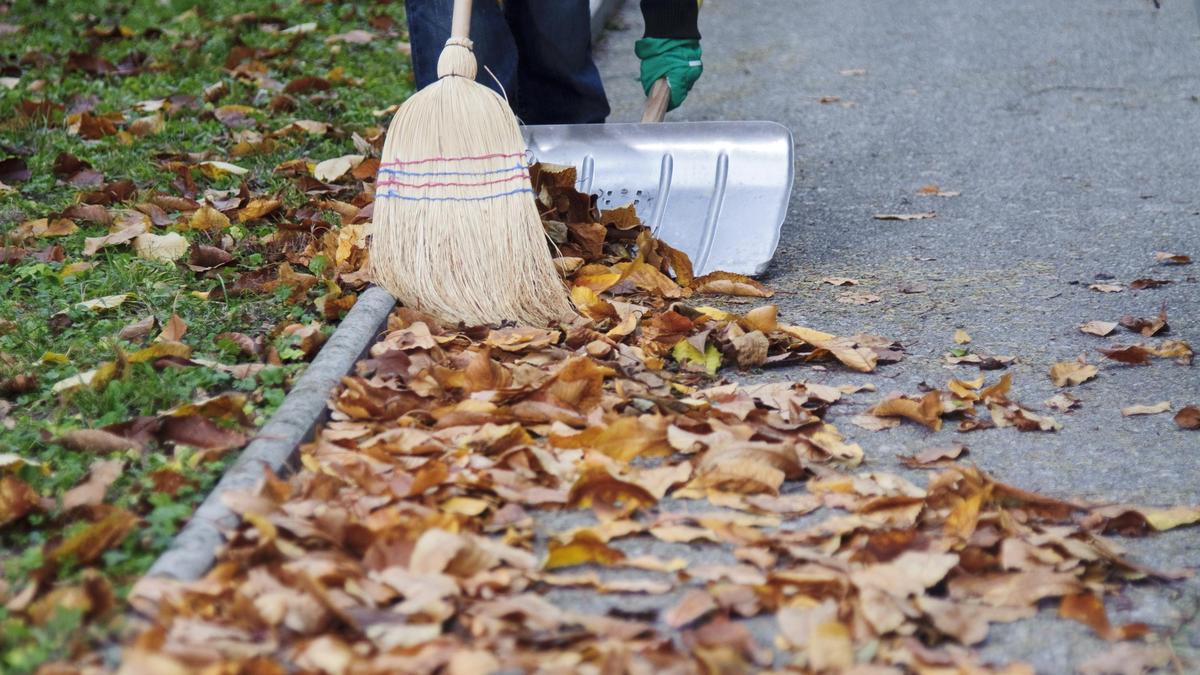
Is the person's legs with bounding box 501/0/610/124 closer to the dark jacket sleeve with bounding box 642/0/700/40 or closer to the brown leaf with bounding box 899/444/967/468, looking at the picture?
the dark jacket sleeve with bounding box 642/0/700/40

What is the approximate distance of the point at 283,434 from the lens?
7.20 ft

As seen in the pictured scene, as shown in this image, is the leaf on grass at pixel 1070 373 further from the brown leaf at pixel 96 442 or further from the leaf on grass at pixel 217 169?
the leaf on grass at pixel 217 169

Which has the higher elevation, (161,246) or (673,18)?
(673,18)

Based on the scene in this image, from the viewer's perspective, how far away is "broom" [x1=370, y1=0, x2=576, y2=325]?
2.90 metres

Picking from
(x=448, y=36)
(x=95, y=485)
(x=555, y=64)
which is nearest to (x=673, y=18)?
(x=555, y=64)

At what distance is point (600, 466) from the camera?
6.91 feet

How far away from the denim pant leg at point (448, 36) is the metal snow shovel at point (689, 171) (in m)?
0.26

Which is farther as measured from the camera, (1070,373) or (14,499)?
(1070,373)

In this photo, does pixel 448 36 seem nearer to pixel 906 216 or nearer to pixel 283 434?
pixel 906 216

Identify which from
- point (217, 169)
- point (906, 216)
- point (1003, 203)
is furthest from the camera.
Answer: point (1003, 203)

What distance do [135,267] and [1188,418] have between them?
2.39 metres

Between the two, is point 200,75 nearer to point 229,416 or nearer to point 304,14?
point 304,14

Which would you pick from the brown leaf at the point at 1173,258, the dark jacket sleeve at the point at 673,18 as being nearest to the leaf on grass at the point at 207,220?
the dark jacket sleeve at the point at 673,18

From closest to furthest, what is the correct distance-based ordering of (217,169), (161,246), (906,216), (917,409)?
1. (917,409)
2. (161,246)
3. (217,169)
4. (906,216)
